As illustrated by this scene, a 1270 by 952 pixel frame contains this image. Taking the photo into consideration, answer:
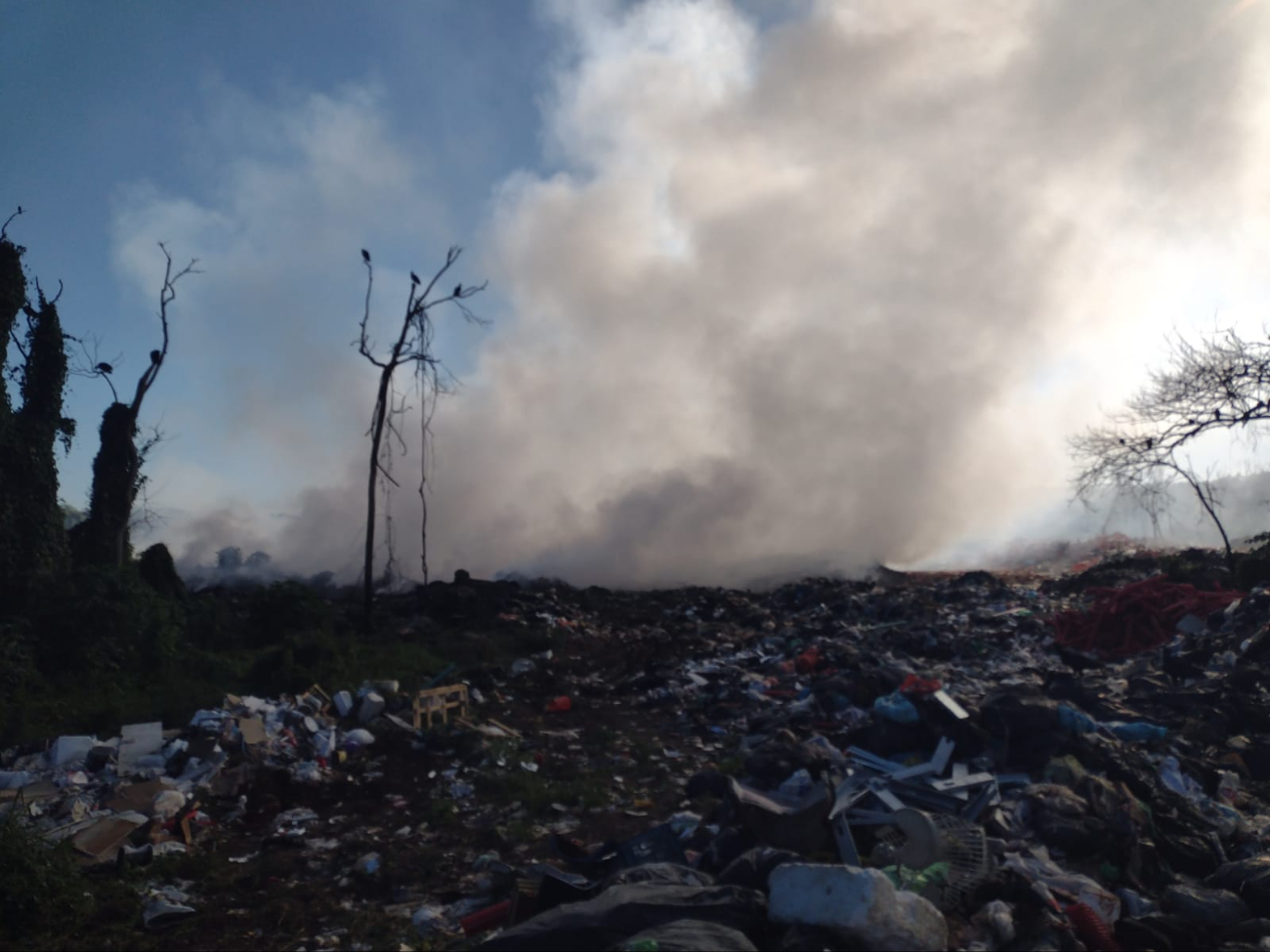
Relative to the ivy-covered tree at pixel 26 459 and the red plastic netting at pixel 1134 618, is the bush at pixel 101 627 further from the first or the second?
the red plastic netting at pixel 1134 618

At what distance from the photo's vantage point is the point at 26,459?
495 inches

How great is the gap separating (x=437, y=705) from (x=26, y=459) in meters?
8.88

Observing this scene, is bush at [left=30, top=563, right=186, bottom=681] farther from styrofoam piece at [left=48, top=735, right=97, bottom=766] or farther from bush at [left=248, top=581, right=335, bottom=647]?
styrofoam piece at [left=48, top=735, right=97, bottom=766]

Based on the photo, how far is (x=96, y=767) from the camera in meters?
6.85

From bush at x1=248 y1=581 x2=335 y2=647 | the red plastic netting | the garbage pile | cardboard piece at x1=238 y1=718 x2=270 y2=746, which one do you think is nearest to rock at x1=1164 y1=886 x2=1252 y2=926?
the garbage pile

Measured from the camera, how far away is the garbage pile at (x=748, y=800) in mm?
3648

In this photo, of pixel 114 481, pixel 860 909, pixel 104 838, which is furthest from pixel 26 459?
pixel 860 909

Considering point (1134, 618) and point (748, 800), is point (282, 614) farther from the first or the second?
point (1134, 618)

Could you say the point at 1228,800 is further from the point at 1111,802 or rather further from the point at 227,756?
the point at 227,756

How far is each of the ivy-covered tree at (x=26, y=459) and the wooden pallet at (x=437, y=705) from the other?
6.34 meters

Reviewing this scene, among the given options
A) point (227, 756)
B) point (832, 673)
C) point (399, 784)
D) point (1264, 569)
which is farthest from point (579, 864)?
point (1264, 569)

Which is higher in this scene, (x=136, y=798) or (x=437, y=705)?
(x=437, y=705)

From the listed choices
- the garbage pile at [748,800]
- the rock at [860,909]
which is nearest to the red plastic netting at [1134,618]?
the garbage pile at [748,800]

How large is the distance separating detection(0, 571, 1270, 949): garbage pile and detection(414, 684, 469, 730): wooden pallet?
0.13 ft
